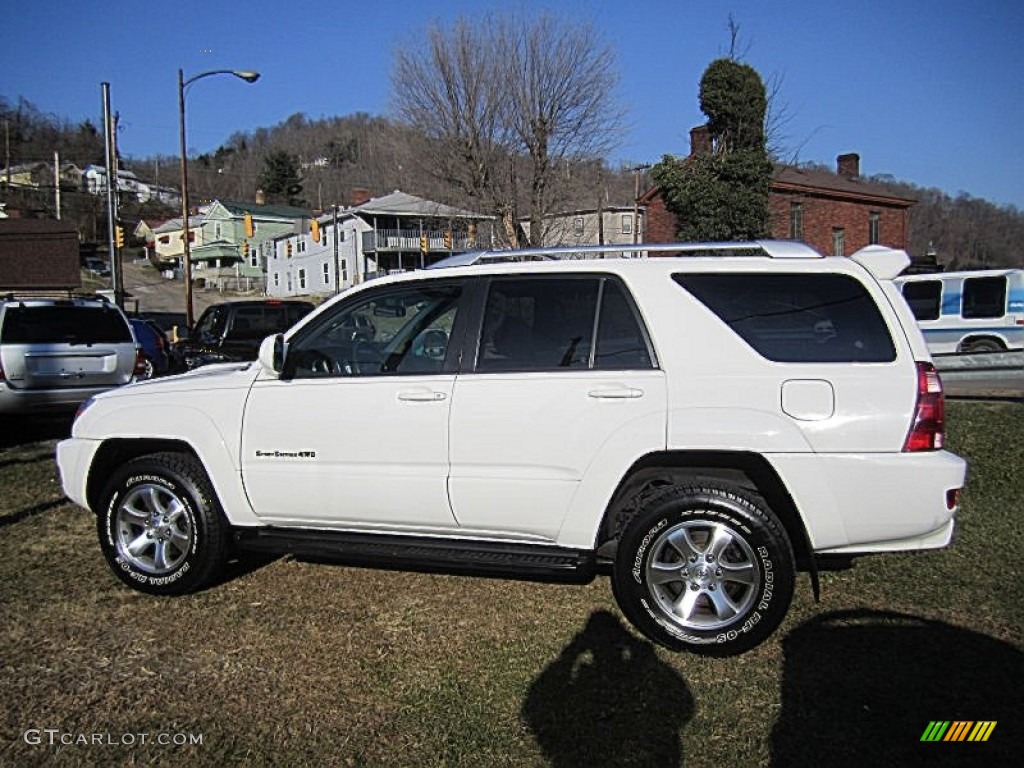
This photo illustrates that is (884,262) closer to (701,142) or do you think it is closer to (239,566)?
(239,566)

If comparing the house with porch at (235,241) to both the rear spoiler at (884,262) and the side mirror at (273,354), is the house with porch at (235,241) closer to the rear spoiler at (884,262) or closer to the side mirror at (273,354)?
the side mirror at (273,354)

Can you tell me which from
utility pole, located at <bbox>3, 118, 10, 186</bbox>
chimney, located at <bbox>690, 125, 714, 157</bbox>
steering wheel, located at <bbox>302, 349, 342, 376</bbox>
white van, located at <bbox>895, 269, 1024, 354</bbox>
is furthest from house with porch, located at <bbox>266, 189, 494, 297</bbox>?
steering wheel, located at <bbox>302, 349, 342, 376</bbox>

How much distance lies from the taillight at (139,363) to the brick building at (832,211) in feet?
65.0

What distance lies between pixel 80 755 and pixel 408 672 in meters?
1.33

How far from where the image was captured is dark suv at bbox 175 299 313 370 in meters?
12.4

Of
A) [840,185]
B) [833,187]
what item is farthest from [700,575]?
[840,185]

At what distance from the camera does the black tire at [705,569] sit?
3656 millimetres

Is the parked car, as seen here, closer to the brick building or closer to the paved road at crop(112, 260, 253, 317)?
the paved road at crop(112, 260, 253, 317)

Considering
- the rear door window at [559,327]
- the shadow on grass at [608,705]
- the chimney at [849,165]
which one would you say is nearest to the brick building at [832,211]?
the chimney at [849,165]

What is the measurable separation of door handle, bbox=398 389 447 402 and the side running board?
2.44ft

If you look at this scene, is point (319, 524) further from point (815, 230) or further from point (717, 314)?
point (815, 230)

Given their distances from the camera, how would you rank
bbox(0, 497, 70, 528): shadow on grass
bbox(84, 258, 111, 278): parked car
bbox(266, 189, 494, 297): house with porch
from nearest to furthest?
1. bbox(0, 497, 70, 528): shadow on grass
2. bbox(266, 189, 494, 297): house with porch
3. bbox(84, 258, 111, 278): parked car

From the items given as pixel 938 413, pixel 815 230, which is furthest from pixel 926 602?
pixel 815 230

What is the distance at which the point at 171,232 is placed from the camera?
8444 centimetres
